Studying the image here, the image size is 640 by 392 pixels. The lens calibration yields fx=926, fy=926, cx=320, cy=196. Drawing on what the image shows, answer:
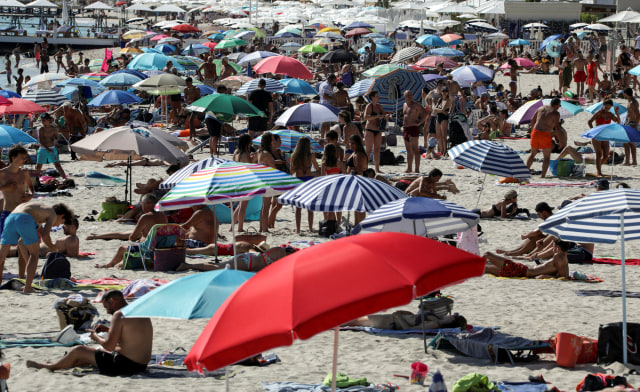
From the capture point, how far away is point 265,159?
36.3 ft

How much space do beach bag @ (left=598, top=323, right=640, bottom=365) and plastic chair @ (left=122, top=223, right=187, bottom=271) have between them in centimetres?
457

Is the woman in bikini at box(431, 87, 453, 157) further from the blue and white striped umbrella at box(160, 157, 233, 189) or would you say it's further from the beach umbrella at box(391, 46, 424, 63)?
the beach umbrella at box(391, 46, 424, 63)

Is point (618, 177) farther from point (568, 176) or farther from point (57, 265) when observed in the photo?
point (57, 265)

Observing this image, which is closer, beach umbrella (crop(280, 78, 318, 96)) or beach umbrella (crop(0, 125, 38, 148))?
beach umbrella (crop(0, 125, 38, 148))

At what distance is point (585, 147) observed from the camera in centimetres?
1675

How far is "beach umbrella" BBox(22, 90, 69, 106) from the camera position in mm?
19734

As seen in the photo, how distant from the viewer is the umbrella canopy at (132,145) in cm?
1116

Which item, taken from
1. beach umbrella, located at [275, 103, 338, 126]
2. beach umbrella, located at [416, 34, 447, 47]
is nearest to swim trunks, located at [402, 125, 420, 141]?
beach umbrella, located at [275, 103, 338, 126]

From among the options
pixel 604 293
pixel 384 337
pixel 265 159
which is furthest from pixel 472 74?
pixel 384 337

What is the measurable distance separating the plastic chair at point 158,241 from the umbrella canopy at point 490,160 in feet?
12.8

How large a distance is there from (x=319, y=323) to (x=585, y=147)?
13.8m

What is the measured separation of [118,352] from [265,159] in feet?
16.7

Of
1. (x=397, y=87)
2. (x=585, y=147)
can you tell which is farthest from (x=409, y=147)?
(x=397, y=87)

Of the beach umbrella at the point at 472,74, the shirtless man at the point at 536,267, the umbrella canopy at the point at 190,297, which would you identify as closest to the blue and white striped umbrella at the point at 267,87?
the beach umbrella at the point at 472,74
